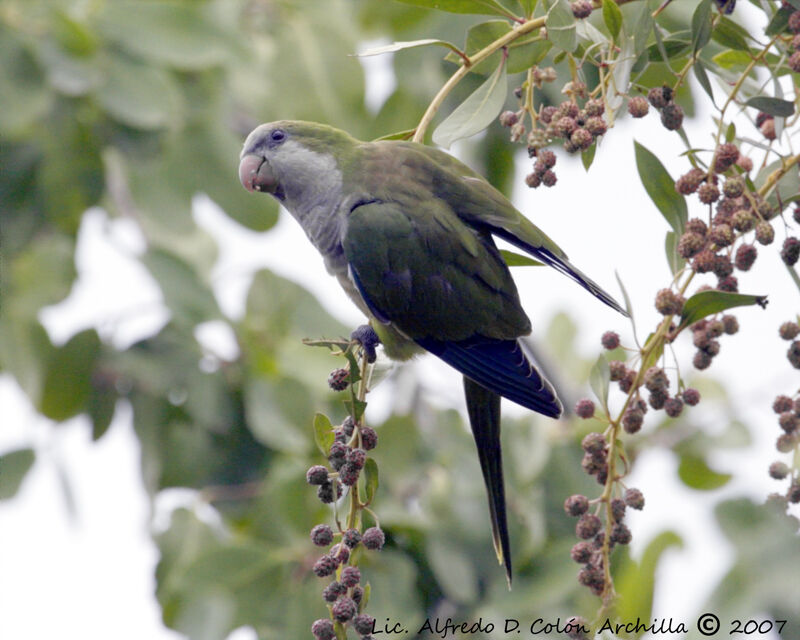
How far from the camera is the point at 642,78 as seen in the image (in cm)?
157

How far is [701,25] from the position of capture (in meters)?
1.36

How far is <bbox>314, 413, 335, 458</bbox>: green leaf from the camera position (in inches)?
53.3

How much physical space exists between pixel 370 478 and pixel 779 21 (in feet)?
2.89

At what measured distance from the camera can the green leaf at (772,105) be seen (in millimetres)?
1418

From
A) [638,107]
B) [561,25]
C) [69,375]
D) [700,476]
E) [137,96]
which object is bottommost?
[700,476]

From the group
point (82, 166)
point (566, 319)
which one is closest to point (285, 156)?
point (82, 166)

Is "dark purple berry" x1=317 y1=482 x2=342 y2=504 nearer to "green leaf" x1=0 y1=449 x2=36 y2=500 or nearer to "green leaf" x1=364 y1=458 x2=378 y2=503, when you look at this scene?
"green leaf" x1=364 y1=458 x2=378 y2=503

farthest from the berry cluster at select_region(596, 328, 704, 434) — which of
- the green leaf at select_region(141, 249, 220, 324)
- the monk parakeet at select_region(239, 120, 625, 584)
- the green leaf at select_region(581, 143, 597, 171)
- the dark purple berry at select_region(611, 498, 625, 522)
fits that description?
the green leaf at select_region(141, 249, 220, 324)

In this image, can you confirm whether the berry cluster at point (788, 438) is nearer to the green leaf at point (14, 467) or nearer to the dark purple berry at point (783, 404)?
the dark purple berry at point (783, 404)

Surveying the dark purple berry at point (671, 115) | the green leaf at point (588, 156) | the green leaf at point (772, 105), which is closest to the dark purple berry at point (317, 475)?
the green leaf at point (588, 156)

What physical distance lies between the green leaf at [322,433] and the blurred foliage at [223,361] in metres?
1.22

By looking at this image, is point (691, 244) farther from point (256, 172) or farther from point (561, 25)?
point (256, 172)

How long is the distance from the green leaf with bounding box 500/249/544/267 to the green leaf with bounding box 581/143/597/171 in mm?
281

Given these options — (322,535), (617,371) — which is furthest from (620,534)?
(322,535)
